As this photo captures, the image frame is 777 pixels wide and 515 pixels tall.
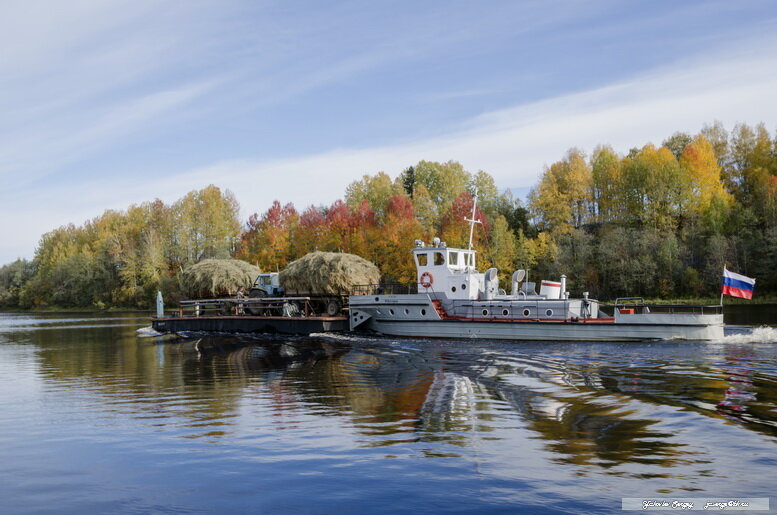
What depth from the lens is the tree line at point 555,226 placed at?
51125 mm

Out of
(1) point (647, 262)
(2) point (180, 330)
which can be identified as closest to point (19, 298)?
(2) point (180, 330)

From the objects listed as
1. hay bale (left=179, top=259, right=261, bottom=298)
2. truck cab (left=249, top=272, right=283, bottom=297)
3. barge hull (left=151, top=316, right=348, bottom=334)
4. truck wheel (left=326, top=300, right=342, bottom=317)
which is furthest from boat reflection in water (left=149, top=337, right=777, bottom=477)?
hay bale (left=179, top=259, right=261, bottom=298)

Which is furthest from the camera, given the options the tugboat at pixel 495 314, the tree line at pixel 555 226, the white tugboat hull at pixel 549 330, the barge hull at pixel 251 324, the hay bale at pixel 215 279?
the tree line at pixel 555 226

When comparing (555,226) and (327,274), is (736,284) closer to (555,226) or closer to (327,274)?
(327,274)

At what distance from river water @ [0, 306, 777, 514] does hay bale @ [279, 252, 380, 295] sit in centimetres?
1245

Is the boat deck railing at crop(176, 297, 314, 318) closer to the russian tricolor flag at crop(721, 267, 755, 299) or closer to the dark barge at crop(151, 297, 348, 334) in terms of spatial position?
the dark barge at crop(151, 297, 348, 334)

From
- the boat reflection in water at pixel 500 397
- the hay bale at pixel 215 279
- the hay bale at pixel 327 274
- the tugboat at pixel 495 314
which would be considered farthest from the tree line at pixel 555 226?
the boat reflection in water at pixel 500 397

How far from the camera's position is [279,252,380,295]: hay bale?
3095 cm

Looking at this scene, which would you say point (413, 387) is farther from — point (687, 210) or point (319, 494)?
point (687, 210)

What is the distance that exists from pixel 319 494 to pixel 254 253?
181 ft

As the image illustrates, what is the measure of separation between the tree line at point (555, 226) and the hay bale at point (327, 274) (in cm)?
1460

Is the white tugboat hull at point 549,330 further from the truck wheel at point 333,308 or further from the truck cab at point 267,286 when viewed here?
the truck cab at point 267,286

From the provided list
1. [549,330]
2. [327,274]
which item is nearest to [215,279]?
[327,274]

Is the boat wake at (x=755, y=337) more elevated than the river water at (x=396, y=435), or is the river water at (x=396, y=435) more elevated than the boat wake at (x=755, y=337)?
the boat wake at (x=755, y=337)
